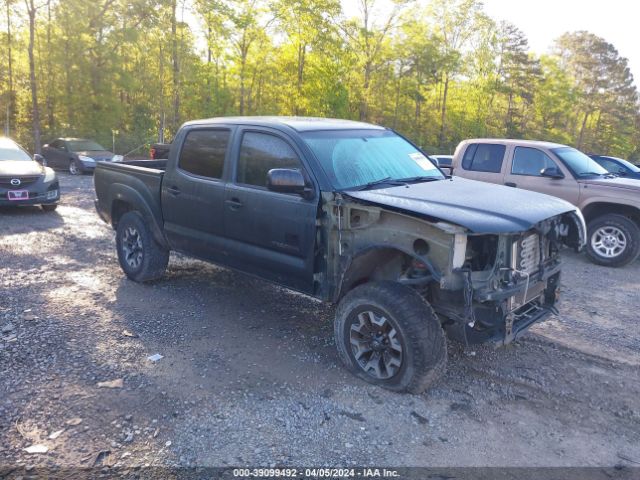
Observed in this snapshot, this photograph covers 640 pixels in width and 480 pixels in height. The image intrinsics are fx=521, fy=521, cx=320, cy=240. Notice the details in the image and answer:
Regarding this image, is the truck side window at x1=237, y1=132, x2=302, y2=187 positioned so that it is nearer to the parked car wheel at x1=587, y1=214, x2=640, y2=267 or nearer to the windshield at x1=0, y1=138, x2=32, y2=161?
the parked car wheel at x1=587, y1=214, x2=640, y2=267

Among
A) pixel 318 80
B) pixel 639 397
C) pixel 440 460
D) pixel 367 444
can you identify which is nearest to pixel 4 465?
pixel 367 444

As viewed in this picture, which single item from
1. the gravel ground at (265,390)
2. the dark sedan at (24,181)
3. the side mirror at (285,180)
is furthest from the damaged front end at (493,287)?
the dark sedan at (24,181)

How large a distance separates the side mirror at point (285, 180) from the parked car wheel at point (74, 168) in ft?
54.3

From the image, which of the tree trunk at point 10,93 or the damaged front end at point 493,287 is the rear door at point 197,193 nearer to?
the damaged front end at point 493,287

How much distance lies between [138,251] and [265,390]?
300cm

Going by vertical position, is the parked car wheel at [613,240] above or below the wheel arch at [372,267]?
below

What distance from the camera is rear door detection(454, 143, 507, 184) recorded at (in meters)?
8.95

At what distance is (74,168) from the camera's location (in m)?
18.4

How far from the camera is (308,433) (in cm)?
331

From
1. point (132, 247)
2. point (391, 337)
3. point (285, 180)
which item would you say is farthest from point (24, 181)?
point (391, 337)

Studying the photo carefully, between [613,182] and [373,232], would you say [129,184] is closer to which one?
[373,232]

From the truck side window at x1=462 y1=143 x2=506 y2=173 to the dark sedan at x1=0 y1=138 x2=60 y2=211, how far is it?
794 cm

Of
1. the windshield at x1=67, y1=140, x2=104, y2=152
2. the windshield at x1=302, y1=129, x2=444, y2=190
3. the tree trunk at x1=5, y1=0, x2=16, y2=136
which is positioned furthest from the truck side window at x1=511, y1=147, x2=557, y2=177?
the tree trunk at x1=5, y1=0, x2=16, y2=136

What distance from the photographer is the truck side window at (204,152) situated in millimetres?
4945
